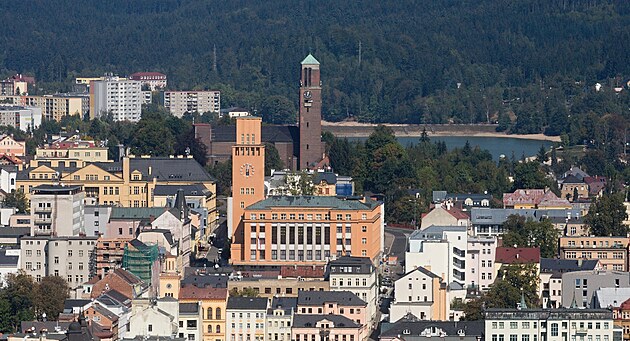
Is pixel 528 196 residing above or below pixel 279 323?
above

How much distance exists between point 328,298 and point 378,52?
333ft

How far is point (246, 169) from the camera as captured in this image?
5488 centimetres

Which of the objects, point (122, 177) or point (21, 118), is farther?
point (21, 118)

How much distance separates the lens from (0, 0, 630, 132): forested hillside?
412 ft

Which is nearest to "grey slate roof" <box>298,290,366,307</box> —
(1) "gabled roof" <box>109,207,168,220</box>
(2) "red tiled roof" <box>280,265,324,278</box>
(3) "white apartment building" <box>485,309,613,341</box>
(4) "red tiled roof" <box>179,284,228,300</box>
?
(4) "red tiled roof" <box>179,284,228,300</box>

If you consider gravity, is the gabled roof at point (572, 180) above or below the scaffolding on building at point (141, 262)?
above

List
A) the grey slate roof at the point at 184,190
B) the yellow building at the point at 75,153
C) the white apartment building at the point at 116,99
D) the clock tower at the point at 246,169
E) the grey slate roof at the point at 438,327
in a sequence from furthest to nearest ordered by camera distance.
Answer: the white apartment building at the point at 116,99, the yellow building at the point at 75,153, the grey slate roof at the point at 184,190, the clock tower at the point at 246,169, the grey slate roof at the point at 438,327

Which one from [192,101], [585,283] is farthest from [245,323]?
[192,101]

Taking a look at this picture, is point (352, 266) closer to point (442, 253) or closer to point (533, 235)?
point (442, 253)

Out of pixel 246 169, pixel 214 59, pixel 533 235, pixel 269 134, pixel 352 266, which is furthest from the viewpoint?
pixel 214 59

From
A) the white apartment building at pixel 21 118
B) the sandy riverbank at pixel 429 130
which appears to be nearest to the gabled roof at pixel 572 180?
the white apartment building at pixel 21 118

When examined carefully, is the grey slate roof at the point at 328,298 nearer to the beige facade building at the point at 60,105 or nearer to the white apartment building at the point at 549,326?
the white apartment building at the point at 549,326

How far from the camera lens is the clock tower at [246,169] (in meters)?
54.2

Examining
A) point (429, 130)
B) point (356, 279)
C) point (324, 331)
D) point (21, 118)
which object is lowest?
point (324, 331)
